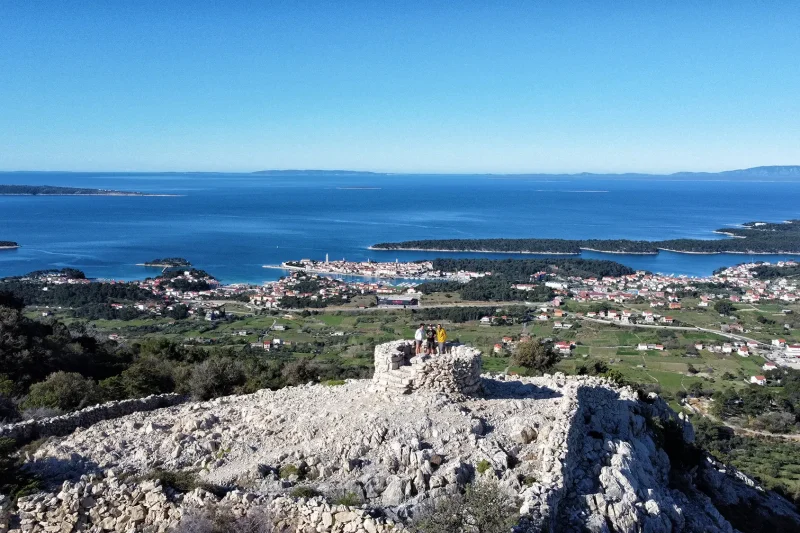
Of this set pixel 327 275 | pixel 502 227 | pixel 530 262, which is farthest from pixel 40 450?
pixel 502 227

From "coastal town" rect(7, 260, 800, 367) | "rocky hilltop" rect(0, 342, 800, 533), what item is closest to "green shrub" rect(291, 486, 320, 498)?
"rocky hilltop" rect(0, 342, 800, 533)

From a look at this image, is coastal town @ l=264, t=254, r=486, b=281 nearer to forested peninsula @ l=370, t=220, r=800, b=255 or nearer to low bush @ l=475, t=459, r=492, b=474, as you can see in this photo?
forested peninsula @ l=370, t=220, r=800, b=255

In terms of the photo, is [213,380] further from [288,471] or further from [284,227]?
[284,227]

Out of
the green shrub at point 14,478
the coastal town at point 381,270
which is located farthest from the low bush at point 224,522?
the coastal town at point 381,270

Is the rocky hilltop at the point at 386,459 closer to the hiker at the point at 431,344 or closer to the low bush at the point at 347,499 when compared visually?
the low bush at the point at 347,499

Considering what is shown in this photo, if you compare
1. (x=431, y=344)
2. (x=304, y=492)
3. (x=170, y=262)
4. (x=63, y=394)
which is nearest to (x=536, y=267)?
(x=170, y=262)
